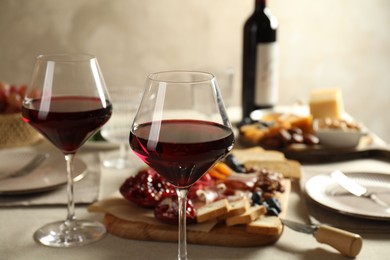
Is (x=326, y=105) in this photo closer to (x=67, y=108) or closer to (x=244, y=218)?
(x=244, y=218)

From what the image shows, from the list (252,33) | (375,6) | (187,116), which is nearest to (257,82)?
(252,33)

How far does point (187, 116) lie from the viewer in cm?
88

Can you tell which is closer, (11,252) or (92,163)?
(11,252)

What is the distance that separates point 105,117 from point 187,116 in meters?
0.25

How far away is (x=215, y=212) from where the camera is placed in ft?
3.45

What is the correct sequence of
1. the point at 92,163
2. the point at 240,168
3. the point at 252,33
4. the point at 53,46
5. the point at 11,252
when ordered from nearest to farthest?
the point at 11,252 < the point at 240,168 < the point at 92,163 < the point at 252,33 < the point at 53,46

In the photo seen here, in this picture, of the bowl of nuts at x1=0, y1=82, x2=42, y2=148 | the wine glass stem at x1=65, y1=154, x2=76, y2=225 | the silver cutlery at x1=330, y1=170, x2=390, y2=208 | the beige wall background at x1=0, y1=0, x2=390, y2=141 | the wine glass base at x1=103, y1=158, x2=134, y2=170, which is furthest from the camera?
the beige wall background at x1=0, y1=0, x2=390, y2=141

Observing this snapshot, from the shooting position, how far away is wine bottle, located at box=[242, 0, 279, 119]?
180 cm

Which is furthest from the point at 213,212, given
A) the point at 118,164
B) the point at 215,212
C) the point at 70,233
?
the point at 118,164

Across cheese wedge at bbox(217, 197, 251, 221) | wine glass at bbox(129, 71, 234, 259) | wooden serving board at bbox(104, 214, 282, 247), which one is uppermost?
wine glass at bbox(129, 71, 234, 259)

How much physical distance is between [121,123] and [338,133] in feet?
1.87

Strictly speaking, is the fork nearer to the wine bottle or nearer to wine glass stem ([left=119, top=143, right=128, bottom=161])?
wine glass stem ([left=119, top=143, right=128, bottom=161])

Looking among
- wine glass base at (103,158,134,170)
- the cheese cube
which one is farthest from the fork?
the cheese cube

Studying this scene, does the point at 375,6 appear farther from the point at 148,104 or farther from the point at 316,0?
the point at 148,104
